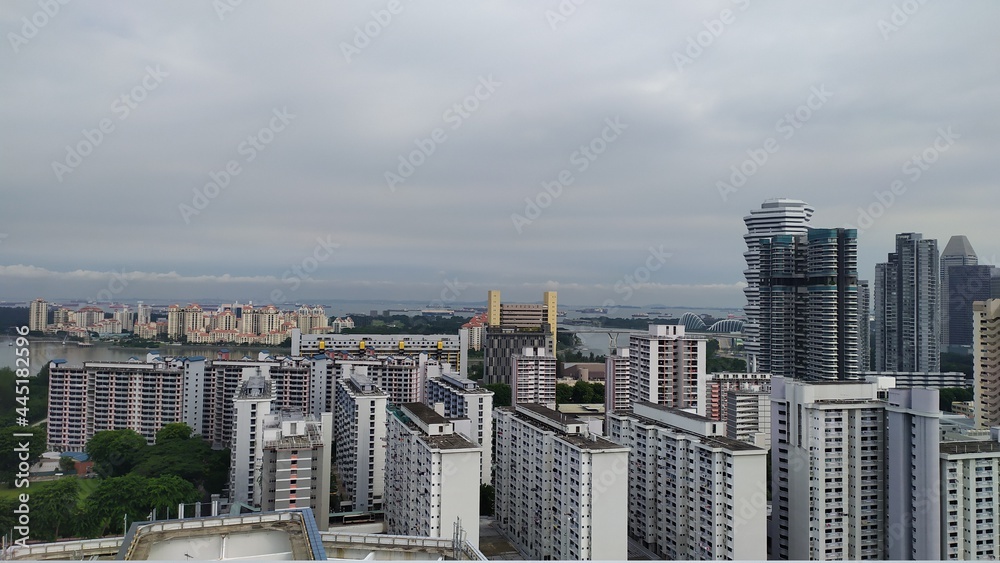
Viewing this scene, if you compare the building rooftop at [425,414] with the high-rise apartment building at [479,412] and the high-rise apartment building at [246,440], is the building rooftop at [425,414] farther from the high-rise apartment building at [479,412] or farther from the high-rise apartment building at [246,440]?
the high-rise apartment building at [246,440]

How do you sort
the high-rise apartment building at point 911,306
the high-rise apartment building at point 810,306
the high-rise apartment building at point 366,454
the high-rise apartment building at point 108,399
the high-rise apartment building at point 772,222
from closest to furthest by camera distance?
1. the high-rise apartment building at point 366,454
2. the high-rise apartment building at point 108,399
3. the high-rise apartment building at point 810,306
4. the high-rise apartment building at point 911,306
5. the high-rise apartment building at point 772,222

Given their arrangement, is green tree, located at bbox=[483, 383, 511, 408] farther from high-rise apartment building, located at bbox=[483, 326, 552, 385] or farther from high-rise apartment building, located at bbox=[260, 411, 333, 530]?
high-rise apartment building, located at bbox=[260, 411, 333, 530]

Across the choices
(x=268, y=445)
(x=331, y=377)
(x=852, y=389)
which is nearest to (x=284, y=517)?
(x=268, y=445)

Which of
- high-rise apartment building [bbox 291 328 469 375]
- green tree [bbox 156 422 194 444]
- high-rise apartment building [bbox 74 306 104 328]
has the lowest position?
green tree [bbox 156 422 194 444]

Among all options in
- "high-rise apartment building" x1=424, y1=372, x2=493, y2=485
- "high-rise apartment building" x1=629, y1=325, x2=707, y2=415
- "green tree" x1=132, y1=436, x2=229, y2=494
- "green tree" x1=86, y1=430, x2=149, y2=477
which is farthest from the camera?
"high-rise apartment building" x1=629, y1=325, x2=707, y2=415

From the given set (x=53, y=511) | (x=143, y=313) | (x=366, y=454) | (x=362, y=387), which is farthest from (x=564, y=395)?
(x=143, y=313)

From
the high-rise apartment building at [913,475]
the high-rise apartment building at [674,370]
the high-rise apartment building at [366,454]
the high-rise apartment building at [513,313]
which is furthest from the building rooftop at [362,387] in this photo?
the high-rise apartment building at [513,313]

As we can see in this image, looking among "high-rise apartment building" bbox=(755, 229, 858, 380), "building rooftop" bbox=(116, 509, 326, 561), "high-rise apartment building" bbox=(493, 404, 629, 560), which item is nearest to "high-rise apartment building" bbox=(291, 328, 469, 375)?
"high-rise apartment building" bbox=(755, 229, 858, 380)
